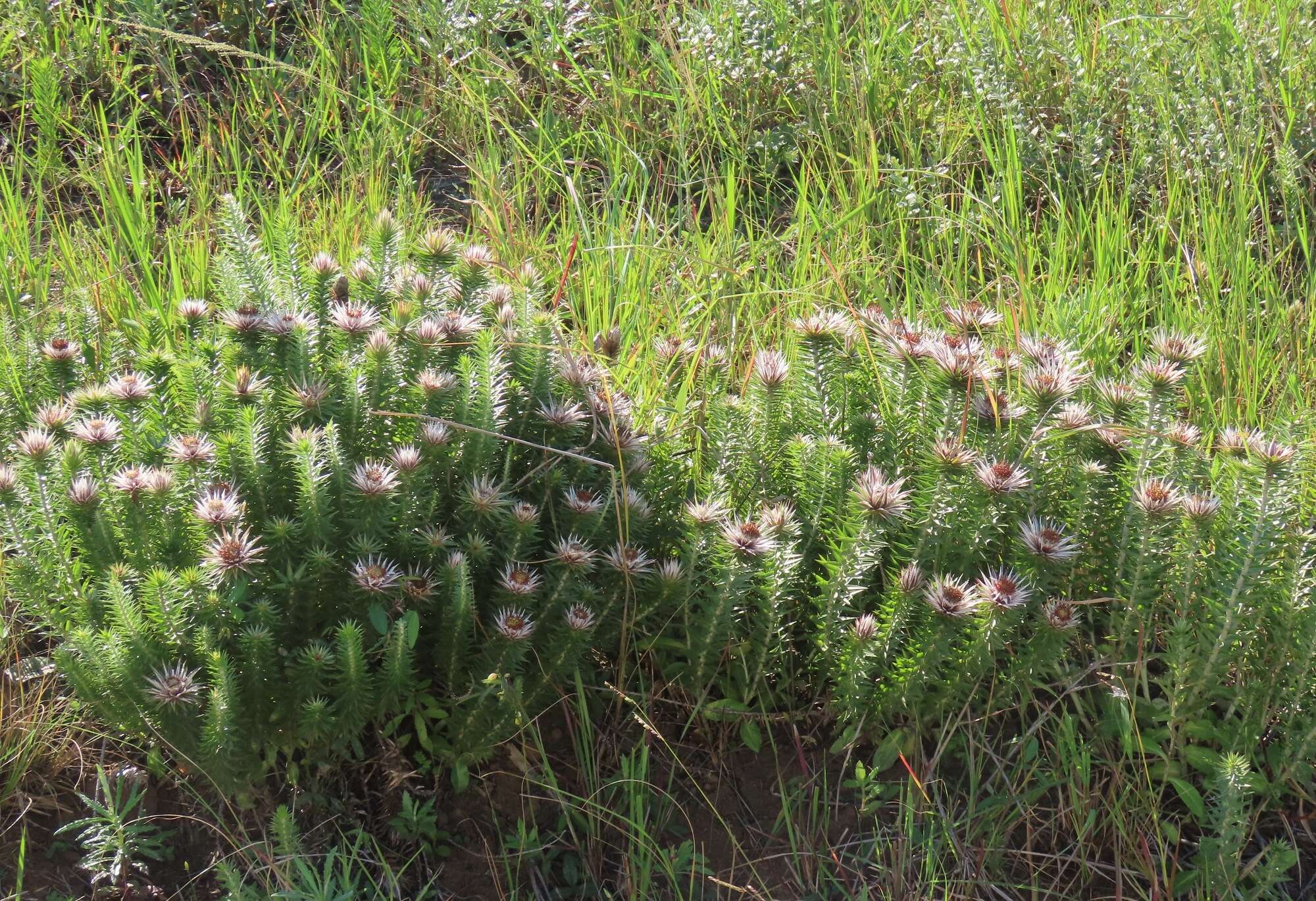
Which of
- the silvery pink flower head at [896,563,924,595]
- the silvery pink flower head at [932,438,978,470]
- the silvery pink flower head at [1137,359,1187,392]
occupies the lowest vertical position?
the silvery pink flower head at [896,563,924,595]

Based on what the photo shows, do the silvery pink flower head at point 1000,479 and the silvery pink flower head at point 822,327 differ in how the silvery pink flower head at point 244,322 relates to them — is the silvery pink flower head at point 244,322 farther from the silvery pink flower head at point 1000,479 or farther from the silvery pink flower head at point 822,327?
the silvery pink flower head at point 1000,479

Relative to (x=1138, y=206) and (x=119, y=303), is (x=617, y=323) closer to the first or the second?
(x=119, y=303)

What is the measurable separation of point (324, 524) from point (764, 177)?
2.47 meters

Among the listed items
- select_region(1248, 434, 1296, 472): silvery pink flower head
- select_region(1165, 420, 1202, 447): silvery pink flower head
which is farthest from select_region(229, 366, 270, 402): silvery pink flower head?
select_region(1248, 434, 1296, 472): silvery pink flower head

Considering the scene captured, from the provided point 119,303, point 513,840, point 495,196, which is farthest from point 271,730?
point 495,196

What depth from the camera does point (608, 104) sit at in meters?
4.38

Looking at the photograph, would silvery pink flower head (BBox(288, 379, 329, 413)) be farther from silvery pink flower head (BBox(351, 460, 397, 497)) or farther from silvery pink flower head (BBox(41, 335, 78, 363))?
silvery pink flower head (BBox(41, 335, 78, 363))

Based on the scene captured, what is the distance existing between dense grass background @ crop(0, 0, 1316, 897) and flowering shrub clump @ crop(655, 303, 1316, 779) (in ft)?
0.66

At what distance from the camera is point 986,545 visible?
2.31m

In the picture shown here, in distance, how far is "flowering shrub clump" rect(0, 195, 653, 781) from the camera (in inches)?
82.1

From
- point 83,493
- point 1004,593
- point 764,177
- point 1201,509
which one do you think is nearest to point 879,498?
point 1004,593

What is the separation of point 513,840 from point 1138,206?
113 inches

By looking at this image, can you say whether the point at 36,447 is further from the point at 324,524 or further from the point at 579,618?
the point at 579,618

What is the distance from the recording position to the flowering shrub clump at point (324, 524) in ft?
6.84
